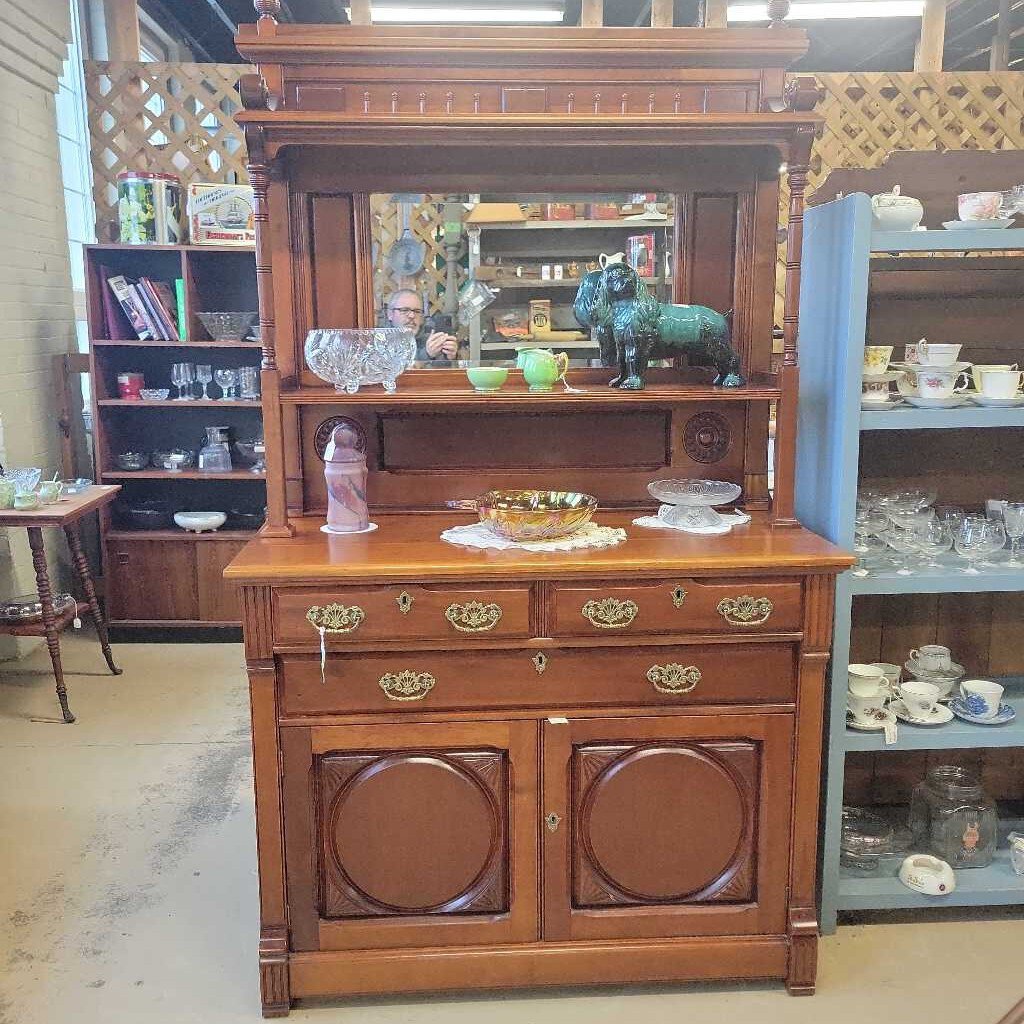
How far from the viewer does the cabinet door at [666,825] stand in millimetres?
1795

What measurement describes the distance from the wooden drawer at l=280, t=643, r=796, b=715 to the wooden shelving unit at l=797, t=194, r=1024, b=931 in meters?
0.31

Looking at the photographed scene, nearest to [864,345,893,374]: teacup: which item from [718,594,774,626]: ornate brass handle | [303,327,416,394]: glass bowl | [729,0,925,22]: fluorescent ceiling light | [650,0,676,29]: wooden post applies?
[718,594,774,626]: ornate brass handle

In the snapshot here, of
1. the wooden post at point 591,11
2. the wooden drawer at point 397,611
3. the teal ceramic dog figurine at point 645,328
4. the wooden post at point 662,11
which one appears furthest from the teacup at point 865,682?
the wooden post at point 591,11

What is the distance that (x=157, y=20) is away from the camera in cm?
504

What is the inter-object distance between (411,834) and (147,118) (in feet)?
11.5

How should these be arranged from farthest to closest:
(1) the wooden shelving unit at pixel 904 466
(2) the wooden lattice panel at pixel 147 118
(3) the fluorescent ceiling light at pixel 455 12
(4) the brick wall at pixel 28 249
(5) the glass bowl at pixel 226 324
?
(3) the fluorescent ceiling light at pixel 455 12 → (2) the wooden lattice panel at pixel 147 118 → (5) the glass bowl at pixel 226 324 → (4) the brick wall at pixel 28 249 → (1) the wooden shelving unit at pixel 904 466

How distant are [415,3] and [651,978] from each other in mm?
4762

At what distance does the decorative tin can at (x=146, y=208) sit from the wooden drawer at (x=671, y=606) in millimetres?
2752

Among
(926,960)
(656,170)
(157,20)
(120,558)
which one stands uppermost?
(157,20)

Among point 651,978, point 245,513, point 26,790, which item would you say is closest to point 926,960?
point 651,978

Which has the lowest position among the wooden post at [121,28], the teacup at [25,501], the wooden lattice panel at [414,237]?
the teacup at [25,501]

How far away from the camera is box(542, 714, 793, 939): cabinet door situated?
1795mm

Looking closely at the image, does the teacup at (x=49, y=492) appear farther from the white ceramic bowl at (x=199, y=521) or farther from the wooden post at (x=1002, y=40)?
the wooden post at (x=1002, y=40)

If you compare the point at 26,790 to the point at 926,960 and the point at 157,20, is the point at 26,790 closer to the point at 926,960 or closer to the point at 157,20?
the point at 926,960
